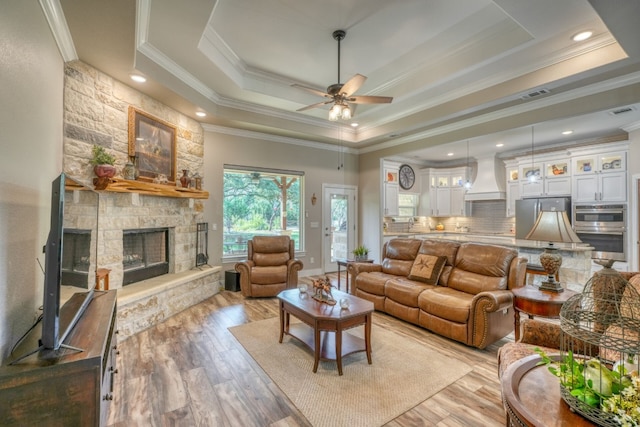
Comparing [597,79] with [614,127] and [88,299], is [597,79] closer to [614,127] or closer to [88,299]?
[614,127]

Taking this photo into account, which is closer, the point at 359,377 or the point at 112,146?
the point at 359,377

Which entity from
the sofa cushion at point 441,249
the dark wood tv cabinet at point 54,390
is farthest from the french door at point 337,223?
the dark wood tv cabinet at point 54,390

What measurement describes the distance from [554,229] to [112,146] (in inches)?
195

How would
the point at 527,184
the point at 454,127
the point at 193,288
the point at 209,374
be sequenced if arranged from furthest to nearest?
the point at 527,184, the point at 454,127, the point at 193,288, the point at 209,374

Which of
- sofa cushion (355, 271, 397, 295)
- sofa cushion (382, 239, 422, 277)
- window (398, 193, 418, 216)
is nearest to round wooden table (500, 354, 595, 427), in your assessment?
sofa cushion (355, 271, 397, 295)

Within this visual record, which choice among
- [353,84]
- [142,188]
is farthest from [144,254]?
[353,84]

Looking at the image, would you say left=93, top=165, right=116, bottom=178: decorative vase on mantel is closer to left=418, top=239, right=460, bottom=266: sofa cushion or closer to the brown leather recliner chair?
the brown leather recliner chair

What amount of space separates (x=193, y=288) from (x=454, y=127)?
5.26m

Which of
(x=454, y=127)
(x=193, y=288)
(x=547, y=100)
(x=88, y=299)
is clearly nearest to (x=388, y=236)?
(x=454, y=127)

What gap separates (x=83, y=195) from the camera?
2.33m

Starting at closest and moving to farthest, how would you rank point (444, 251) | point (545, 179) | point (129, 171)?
point (129, 171)
point (444, 251)
point (545, 179)

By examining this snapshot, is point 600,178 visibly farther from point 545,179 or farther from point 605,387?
point 605,387

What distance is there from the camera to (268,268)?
5.02 meters

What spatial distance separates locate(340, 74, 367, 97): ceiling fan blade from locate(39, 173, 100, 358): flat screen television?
260 cm
